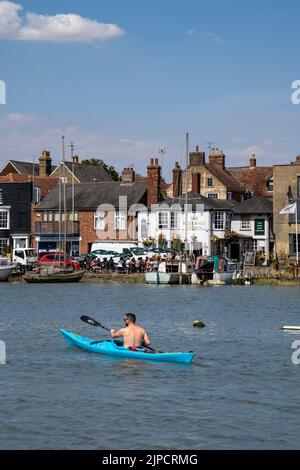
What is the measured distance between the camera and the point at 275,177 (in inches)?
3273

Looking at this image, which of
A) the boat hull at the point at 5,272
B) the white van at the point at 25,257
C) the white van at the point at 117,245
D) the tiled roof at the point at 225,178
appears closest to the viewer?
the boat hull at the point at 5,272

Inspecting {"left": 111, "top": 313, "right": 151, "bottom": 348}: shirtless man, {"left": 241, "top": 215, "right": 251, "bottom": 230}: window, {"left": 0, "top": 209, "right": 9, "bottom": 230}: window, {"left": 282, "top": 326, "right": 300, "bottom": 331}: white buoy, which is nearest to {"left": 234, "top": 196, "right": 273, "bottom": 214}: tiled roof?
{"left": 241, "top": 215, "right": 251, "bottom": 230}: window

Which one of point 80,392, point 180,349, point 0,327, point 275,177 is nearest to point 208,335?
point 180,349

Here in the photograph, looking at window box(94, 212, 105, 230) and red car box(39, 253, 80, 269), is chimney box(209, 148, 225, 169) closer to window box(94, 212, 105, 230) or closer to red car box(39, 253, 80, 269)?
window box(94, 212, 105, 230)

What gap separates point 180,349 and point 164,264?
38896mm

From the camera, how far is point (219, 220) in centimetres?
8744

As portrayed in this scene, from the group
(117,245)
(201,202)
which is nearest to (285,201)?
(201,202)

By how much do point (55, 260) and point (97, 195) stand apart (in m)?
15.3

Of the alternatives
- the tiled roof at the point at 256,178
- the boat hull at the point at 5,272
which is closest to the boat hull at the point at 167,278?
the boat hull at the point at 5,272

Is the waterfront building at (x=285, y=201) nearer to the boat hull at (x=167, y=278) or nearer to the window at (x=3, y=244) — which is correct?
the boat hull at (x=167, y=278)

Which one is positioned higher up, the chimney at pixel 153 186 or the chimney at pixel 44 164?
the chimney at pixel 44 164

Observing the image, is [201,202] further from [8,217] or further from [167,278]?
[8,217]

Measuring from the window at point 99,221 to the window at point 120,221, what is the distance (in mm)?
1549

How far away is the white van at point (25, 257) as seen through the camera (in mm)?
82750
